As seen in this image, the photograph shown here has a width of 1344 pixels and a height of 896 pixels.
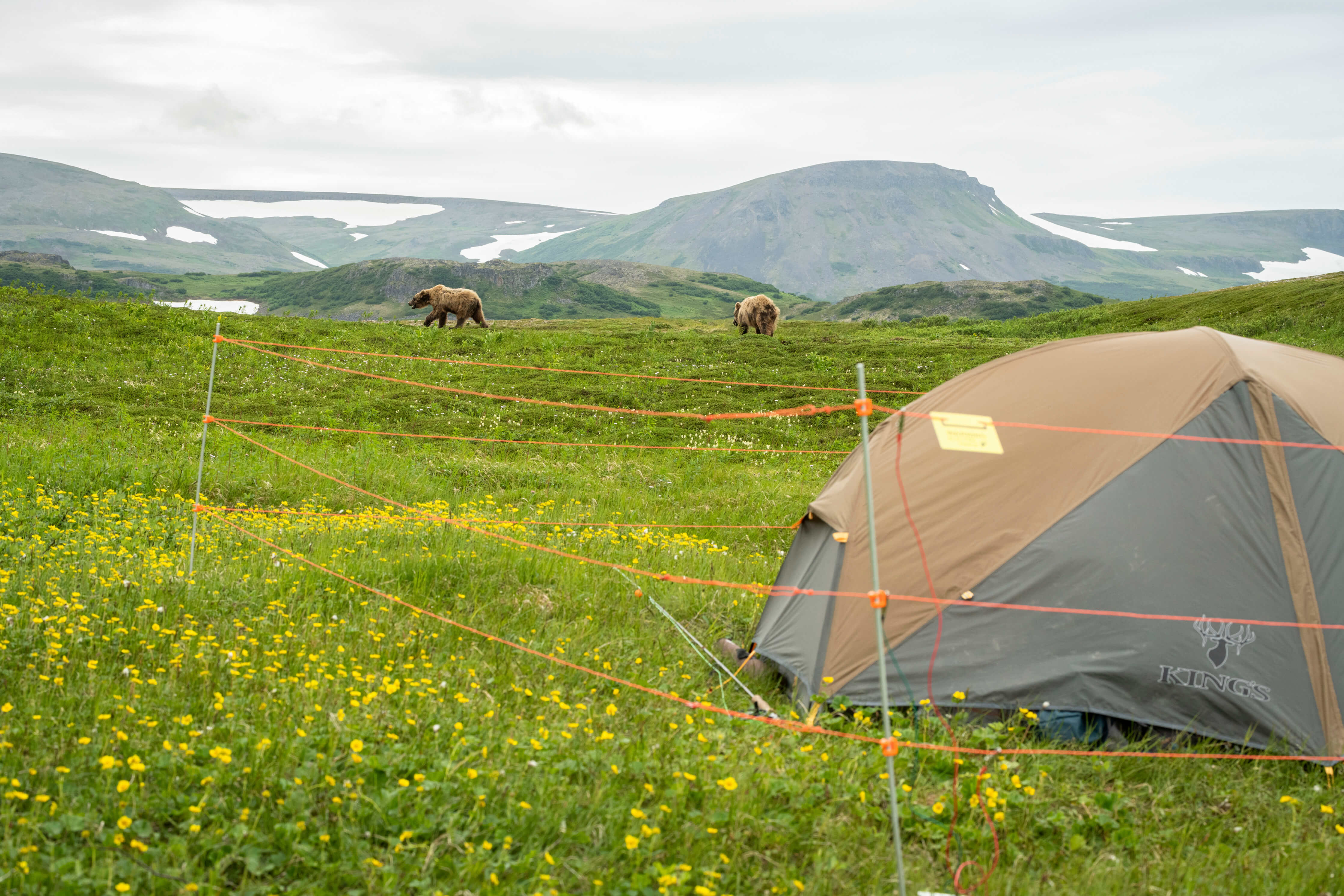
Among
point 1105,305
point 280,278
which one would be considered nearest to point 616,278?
point 280,278

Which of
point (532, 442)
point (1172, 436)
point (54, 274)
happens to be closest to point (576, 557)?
point (1172, 436)

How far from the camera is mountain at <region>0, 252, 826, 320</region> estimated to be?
13488 cm

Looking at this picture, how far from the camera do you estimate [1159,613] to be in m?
5.85

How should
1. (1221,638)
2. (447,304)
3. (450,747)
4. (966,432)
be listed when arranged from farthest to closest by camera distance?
(447,304)
(1221,638)
(450,747)
(966,432)

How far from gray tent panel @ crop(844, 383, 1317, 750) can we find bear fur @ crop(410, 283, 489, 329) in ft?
97.6

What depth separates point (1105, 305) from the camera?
1772 inches

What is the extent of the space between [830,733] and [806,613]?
1.69 metres

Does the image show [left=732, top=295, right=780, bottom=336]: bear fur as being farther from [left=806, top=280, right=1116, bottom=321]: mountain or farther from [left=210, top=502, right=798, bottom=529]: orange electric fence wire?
[left=806, top=280, right=1116, bottom=321]: mountain

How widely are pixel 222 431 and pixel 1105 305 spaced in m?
43.8

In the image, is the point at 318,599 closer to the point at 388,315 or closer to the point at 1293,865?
the point at 1293,865

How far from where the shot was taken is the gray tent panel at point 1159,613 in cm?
573

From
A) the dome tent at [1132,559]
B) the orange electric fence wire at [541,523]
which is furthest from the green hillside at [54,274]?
the dome tent at [1132,559]

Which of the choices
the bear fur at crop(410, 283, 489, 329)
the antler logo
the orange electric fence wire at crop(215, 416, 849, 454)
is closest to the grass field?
the antler logo

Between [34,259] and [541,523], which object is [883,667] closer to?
[541,523]
